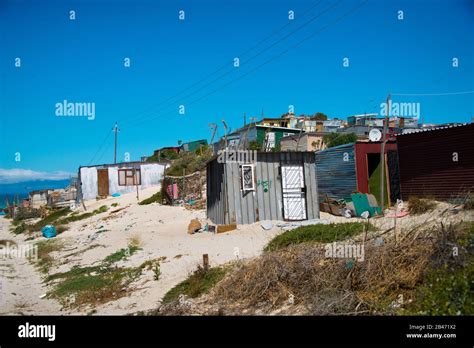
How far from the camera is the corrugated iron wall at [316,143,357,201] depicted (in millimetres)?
16766

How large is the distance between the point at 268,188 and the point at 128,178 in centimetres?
2434

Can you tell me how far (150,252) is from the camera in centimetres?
1134

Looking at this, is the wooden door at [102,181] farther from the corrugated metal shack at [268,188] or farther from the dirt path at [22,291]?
the corrugated metal shack at [268,188]

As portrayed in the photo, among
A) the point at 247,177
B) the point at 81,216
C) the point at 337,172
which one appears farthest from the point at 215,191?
the point at 81,216

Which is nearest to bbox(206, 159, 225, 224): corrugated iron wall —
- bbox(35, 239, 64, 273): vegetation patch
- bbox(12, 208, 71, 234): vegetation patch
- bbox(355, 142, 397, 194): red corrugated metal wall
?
bbox(35, 239, 64, 273): vegetation patch

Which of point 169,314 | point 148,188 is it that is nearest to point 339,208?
point 169,314

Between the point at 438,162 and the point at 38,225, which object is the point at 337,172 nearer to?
the point at 438,162

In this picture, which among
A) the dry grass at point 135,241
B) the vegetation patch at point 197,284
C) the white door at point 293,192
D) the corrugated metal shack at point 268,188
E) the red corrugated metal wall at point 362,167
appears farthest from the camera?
the red corrugated metal wall at point 362,167

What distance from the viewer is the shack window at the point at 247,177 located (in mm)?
13320

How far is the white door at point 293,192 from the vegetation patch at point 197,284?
6.26 meters

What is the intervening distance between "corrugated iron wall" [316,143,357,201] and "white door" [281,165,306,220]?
375cm

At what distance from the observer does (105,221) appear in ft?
70.1

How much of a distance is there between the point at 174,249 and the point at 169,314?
17.5ft

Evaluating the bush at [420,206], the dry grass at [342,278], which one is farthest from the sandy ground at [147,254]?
the bush at [420,206]
